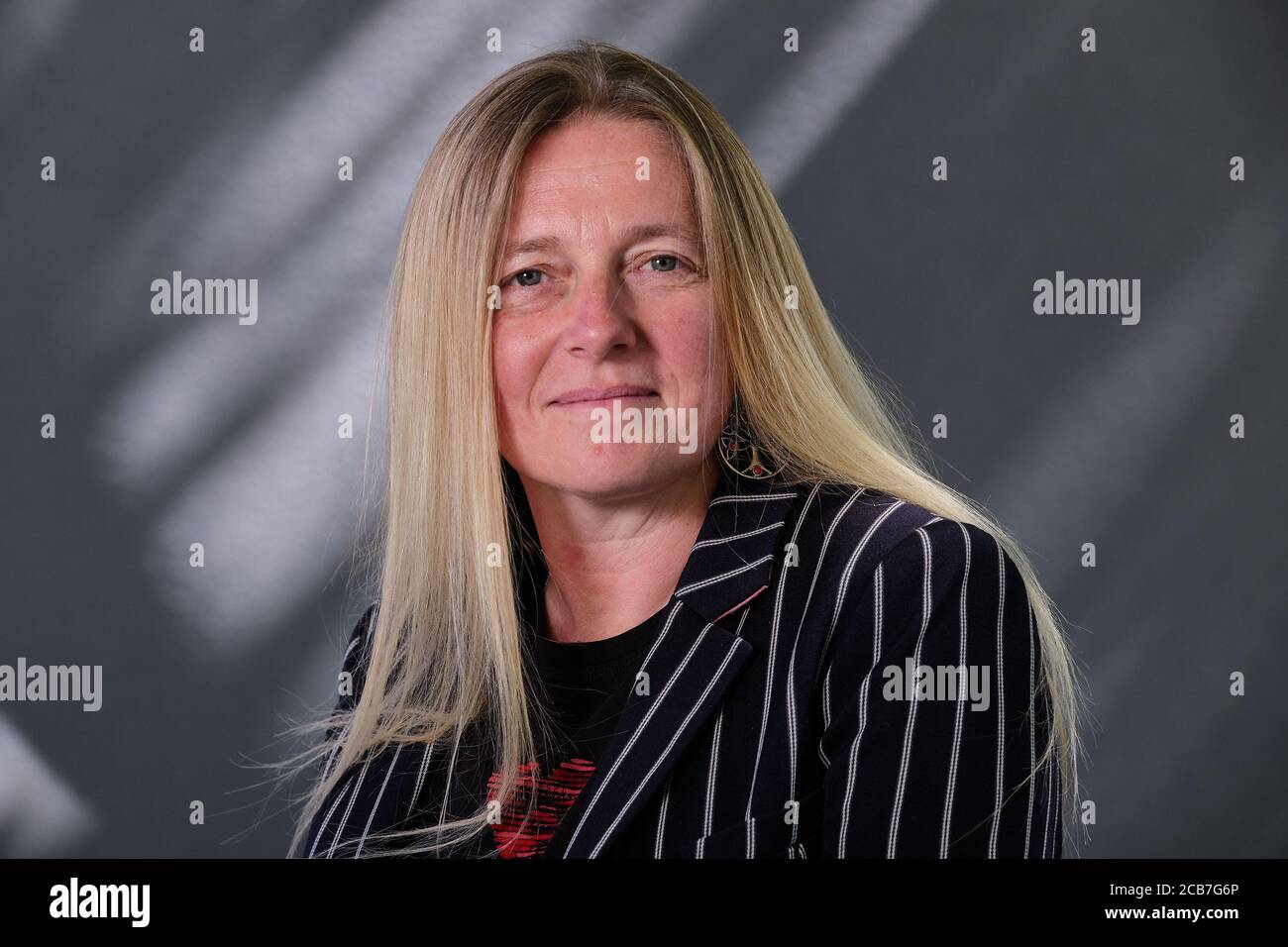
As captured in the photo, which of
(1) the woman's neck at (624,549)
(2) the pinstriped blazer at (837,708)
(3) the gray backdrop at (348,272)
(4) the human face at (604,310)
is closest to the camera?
(2) the pinstriped blazer at (837,708)

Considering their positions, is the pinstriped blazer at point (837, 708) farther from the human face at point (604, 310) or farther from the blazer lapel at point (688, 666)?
the human face at point (604, 310)

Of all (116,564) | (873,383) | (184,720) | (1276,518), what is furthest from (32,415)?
(1276,518)

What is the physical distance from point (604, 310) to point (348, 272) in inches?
48.4

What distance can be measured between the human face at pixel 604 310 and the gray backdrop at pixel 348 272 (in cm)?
107

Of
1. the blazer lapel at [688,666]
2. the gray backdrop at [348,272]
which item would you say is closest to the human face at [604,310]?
the blazer lapel at [688,666]

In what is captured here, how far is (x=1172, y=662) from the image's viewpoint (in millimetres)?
2545

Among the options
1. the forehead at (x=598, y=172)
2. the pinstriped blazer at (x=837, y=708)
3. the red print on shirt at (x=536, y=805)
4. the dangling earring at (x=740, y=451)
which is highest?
the forehead at (x=598, y=172)

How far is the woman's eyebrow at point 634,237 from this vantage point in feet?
4.65

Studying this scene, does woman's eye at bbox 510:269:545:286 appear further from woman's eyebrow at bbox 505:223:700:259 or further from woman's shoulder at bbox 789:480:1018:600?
woman's shoulder at bbox 789:480:1018:600

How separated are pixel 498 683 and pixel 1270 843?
6.07 ft

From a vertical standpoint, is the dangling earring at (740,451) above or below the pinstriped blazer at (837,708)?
above

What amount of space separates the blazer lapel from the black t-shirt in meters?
0.04

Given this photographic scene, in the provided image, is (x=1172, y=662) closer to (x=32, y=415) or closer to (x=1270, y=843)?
(x=1270, y=843)

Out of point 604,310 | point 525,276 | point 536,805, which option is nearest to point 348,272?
point 525,276
